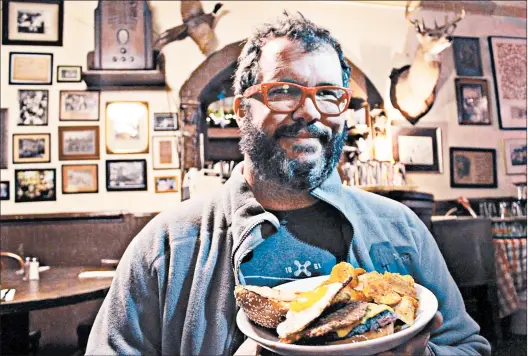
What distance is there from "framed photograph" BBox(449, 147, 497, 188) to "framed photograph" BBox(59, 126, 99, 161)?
3.74 feet

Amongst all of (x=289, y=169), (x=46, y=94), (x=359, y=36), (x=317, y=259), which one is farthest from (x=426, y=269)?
(x=46, y=94)

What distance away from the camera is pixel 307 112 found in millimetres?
783

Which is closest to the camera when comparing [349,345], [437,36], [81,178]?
[349,345]

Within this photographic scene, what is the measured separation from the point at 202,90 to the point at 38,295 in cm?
89

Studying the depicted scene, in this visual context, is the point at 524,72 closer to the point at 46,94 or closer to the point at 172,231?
the point at 172,231

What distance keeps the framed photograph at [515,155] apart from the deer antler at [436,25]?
0.39m

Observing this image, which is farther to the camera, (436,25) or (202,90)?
(202,90)

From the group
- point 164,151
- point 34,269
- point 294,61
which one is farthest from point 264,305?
point 34,269

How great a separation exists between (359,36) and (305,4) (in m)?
0.21

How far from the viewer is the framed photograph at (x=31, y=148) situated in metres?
1.24

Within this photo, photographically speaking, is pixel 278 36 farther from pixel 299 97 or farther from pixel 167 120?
pixel 167 120

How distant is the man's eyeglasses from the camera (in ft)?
2.56

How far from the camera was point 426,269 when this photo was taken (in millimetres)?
877

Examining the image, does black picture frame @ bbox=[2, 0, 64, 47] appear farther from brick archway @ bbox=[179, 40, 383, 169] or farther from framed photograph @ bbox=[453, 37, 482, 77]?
framed photograph @ bbox=[453, 37, 482, 77]
